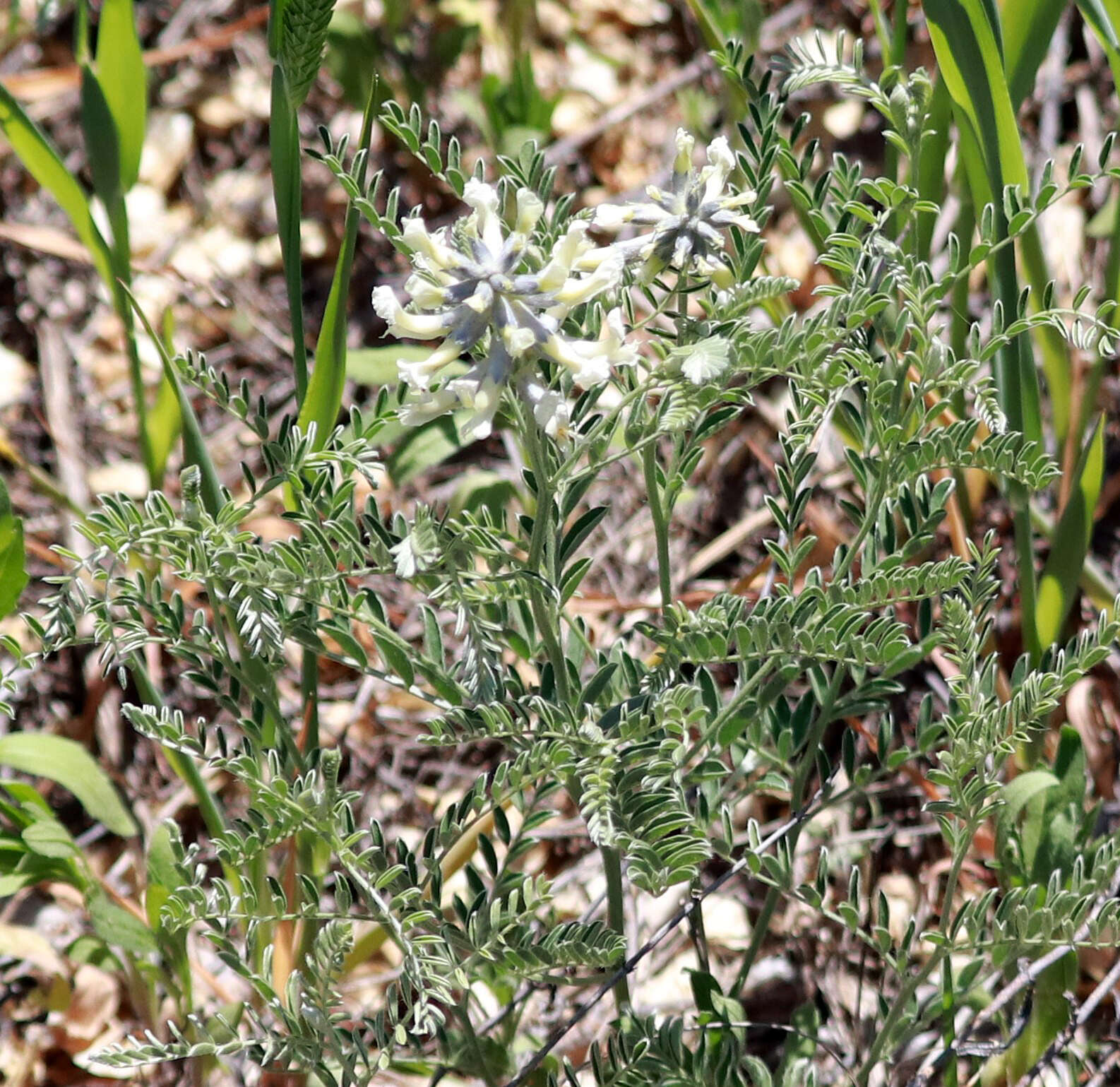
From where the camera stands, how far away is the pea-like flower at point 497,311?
79 centimetres

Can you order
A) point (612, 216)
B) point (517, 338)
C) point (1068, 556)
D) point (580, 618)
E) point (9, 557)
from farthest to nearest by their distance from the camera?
point (1068, 556), point (9, 557), point (580, 618), point (612, 216), point (517, 338)

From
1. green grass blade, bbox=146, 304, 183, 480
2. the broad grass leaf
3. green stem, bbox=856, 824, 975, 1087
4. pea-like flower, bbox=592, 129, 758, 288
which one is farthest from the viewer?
green grass blade, bbox=146, 304, 183, 480

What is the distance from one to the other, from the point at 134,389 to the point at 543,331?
79cm

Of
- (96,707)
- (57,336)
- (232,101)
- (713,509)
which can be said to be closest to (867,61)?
(713,509)

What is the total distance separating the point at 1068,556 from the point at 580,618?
0.58 metres

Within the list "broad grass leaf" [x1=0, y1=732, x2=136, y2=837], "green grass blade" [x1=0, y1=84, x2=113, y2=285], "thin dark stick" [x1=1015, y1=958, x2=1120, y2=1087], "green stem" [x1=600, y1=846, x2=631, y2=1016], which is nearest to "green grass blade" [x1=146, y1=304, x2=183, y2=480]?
"green grass blade" [x1=0, y1=84, x2=113, y2=285]

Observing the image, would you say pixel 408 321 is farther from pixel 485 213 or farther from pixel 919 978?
pixel 919 978

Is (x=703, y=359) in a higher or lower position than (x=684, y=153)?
lower

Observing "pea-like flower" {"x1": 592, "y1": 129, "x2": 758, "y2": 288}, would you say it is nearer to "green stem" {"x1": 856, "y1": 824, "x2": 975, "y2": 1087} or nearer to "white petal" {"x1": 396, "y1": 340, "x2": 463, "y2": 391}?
"white petal" {"x1": 396, "y1": 340, "x2": 463, "y2": 391}

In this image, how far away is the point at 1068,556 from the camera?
1405 millimetres

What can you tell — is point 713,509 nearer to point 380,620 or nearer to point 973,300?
point 973,300

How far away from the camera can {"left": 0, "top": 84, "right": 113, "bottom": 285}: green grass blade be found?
133 cm

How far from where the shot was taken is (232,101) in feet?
8.39

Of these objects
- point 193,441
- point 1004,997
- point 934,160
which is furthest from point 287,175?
point 1004,997
